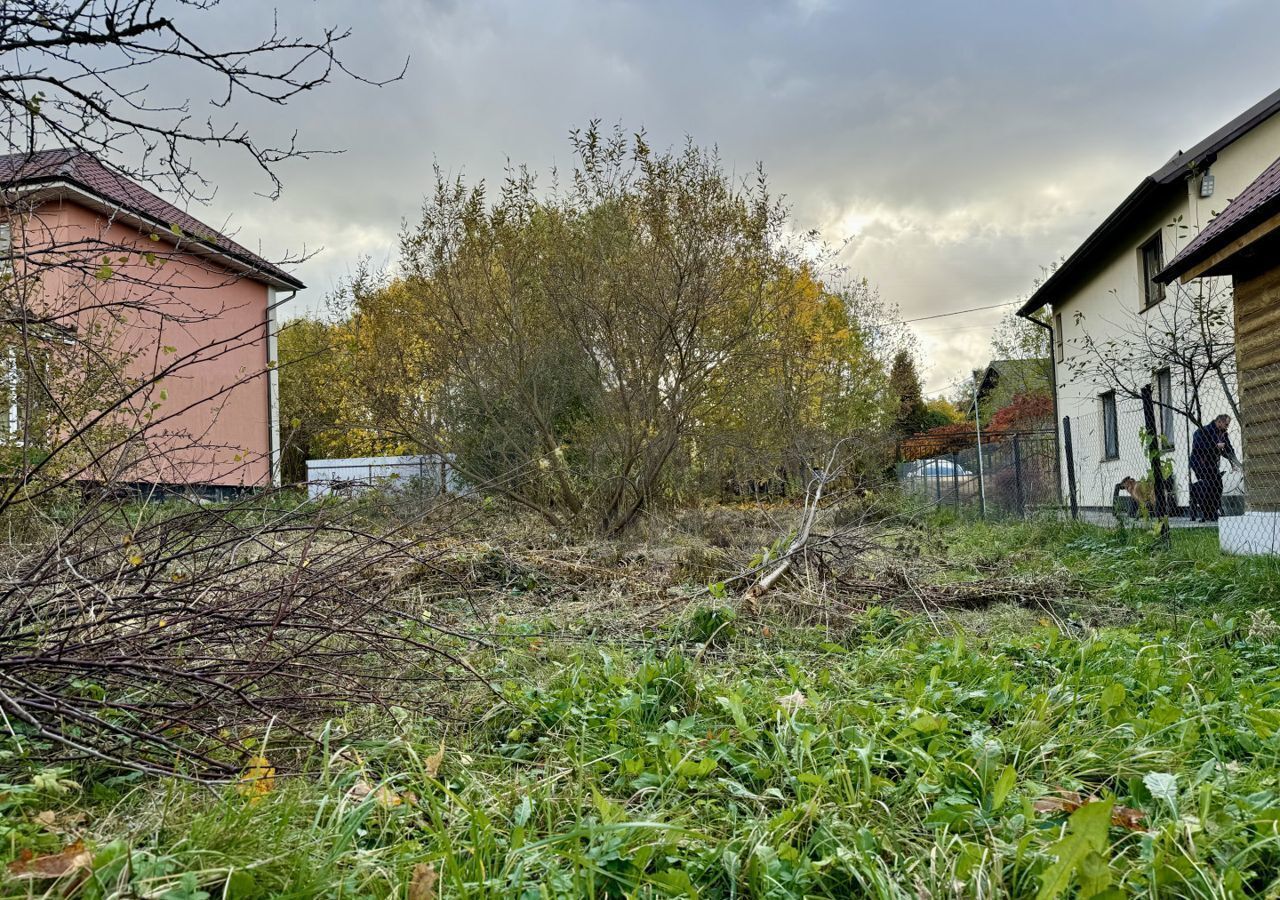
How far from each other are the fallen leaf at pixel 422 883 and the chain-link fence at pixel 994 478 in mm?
12007

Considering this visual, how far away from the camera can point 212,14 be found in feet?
9.73

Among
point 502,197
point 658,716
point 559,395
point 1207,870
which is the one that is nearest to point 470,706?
point 658,716

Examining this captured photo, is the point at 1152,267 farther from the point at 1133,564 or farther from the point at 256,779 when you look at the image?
the point at 256,779

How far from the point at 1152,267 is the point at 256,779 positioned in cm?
1705

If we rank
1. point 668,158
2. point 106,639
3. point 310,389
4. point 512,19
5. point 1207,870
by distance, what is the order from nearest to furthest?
point 1207,870, point 106,639, point 512,19, point 668,158, point 310,389

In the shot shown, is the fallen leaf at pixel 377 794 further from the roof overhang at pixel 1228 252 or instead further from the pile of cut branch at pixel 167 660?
the roof overhang at pixel 1228 252

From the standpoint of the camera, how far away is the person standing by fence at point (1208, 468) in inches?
352

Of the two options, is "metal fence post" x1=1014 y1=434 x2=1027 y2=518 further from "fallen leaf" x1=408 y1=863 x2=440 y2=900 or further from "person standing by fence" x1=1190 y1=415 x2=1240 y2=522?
"fallen leaf" x1=408 y1=863 x2=440 y2=900

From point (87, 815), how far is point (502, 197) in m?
9.36

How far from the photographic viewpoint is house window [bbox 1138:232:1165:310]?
14.1 m

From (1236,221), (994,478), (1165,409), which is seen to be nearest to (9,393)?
(1236,221)

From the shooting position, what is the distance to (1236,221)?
6.99 m

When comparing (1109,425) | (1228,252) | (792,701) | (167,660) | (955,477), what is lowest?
(792,701)

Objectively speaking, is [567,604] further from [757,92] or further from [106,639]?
[757,92]
